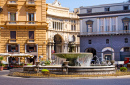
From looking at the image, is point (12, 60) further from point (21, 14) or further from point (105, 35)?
point (105, 35)

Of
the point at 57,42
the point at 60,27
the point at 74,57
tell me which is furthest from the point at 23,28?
the point at 57,42

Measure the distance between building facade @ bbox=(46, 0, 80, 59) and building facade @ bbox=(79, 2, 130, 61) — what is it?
76.4 feet

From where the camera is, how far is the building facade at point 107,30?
177 feet

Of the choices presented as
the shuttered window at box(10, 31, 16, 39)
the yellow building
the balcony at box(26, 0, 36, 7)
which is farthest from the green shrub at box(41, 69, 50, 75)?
the balcony at box(26, 0, 36, 7)

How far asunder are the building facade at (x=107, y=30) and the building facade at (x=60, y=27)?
76.4 ft

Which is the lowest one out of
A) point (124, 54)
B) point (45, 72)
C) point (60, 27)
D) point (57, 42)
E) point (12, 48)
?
point (45, 72)

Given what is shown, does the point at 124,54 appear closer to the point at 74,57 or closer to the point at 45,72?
the point at 74,57

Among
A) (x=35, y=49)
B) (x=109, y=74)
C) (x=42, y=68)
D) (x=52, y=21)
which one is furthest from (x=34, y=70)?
(x=52, y=21)

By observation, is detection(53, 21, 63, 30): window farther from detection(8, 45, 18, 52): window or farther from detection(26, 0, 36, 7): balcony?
detection(8, 45, 18, 52): window

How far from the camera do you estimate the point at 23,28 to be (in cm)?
4225

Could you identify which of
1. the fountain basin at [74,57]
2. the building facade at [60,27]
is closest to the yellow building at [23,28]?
the fountain basin at [74,57]

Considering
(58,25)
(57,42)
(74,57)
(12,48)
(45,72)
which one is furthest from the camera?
(57,42)

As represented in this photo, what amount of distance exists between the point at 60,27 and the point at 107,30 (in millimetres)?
31052

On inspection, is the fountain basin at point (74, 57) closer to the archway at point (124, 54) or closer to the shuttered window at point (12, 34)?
the shuttered window at point (12, 34)
